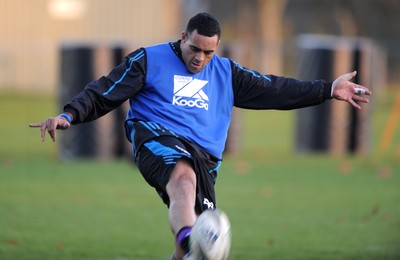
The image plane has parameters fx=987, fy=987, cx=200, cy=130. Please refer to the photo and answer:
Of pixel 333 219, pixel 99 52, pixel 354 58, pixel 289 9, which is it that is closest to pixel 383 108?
pixel 354 58

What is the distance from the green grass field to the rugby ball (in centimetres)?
276

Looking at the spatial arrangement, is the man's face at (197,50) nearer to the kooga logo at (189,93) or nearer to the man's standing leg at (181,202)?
the kooga logo at (189,93)

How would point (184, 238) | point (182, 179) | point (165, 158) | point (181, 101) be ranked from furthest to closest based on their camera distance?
point (181, 101) < point (165, 158) < point (182, 179) < point (184, 238)

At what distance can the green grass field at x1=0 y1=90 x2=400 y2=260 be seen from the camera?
9.53m

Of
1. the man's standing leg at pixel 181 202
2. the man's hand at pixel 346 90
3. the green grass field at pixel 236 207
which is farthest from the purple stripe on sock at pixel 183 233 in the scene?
the green grass field at pixel 236 207

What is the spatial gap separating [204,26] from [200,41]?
12 cm

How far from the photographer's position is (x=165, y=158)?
6996 millimetres

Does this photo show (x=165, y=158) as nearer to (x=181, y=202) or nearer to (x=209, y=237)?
(x=181, y=202)

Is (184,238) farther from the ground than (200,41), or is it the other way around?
(200,41)

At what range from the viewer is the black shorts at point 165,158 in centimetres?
700

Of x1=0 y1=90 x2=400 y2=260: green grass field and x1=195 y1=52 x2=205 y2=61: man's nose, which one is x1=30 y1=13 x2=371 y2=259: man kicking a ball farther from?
x1=0 y1=90 x2=400 y2=260: green grass field

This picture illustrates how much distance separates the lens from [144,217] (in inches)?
456

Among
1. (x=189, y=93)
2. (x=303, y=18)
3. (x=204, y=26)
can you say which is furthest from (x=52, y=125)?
(x=303, y=18)

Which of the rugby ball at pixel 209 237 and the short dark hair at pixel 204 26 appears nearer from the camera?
the rugby ball at pixel 209 237
